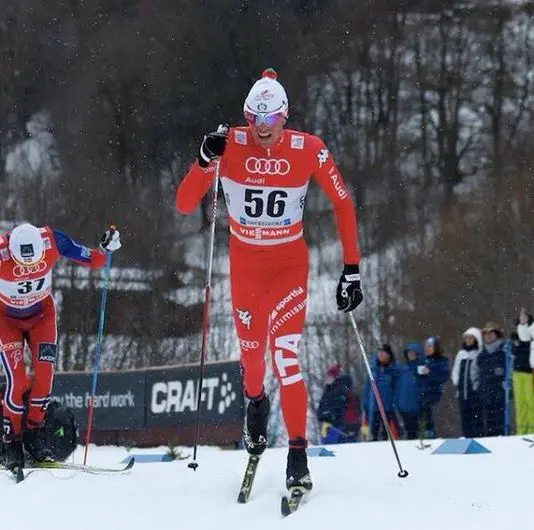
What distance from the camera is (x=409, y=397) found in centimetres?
1279

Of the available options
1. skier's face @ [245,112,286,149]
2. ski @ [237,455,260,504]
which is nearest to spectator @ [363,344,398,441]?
ski @ [237,455,260,504]

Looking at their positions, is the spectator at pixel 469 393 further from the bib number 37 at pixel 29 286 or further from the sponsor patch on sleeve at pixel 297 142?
the sponsor patch on sleeve at pixel 297 142

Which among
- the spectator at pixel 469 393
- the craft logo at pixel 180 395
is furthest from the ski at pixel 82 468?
the craft logo at pixel 180 395

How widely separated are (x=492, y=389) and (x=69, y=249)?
5.18m

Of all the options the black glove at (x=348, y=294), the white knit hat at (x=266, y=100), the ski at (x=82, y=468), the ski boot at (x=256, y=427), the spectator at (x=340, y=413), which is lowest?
the ski at (x=82, y=468)

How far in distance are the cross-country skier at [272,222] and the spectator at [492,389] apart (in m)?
5.72

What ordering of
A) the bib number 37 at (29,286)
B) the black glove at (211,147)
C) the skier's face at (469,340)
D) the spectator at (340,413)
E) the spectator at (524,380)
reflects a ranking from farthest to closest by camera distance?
the spectator at (340,413) < the skier's face at (469,340) < the spectator at (524,380) < the bib number 37 at (29,286) < the black glove at (211,147)

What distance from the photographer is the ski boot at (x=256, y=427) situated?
7.09m

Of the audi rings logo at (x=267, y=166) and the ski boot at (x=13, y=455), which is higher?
the audi rings logo at (x=267, y=166)

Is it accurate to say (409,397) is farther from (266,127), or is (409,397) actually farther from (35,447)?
(266,127)

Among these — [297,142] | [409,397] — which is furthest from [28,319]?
[409,397]

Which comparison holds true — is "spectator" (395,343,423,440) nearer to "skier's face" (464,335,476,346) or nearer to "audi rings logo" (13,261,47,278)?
"skier's face" (464,335,476,346)

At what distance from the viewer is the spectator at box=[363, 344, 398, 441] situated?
1298 centimetres

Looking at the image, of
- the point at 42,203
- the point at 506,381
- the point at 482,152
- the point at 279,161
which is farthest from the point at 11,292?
the point at 482,152
